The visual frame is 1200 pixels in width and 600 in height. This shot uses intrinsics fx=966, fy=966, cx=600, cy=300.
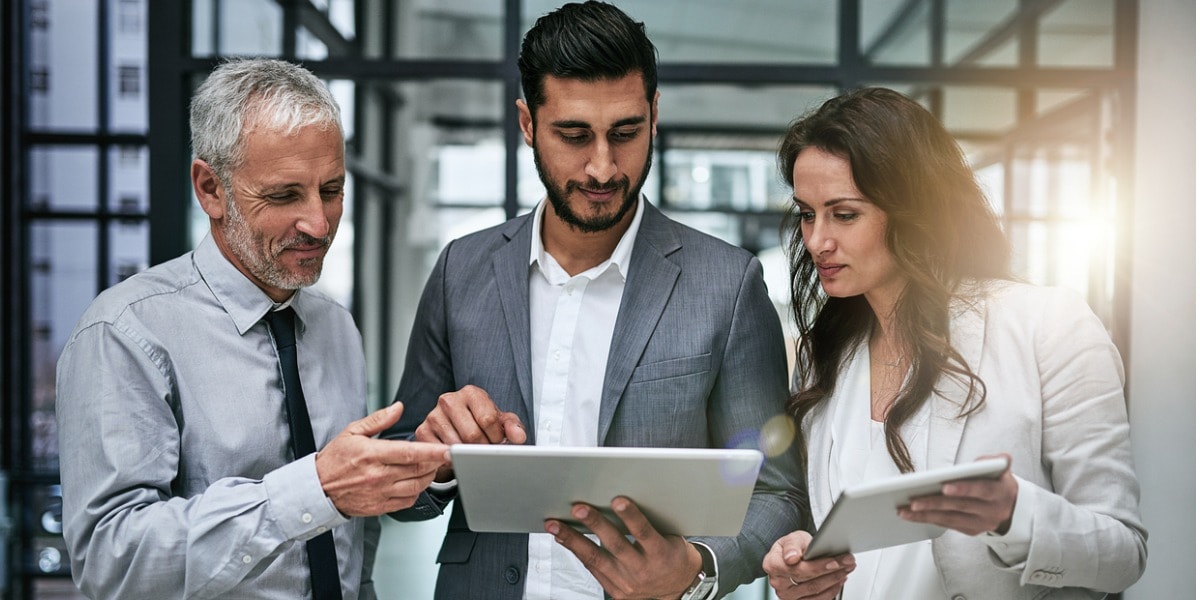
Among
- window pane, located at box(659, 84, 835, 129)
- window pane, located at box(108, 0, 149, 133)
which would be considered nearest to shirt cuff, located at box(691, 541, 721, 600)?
window pane, located at box(108, 0, 149, 133)

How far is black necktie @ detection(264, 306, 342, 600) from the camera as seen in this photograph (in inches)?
68.6

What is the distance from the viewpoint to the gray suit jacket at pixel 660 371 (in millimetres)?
1914

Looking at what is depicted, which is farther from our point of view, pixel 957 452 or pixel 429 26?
pixel 429 26

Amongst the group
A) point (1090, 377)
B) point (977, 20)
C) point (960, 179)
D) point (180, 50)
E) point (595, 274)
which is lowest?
point (1090, 377)

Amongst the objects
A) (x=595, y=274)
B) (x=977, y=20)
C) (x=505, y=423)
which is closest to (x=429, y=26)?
(x=977, y=20)

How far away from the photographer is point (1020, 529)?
1.56m

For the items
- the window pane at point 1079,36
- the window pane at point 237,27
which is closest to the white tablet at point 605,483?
the window pane at point 237,27

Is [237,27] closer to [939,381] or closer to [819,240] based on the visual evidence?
[819,240]

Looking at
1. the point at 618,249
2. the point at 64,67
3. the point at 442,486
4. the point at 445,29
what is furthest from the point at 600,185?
the point at 445,29

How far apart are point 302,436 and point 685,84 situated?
2.96m

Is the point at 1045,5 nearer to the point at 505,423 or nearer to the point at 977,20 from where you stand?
the point at 977,20

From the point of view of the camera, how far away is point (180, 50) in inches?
143

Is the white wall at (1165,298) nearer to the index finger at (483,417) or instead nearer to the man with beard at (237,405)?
the index finger at (483,417)

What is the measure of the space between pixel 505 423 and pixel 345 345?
495 mm
